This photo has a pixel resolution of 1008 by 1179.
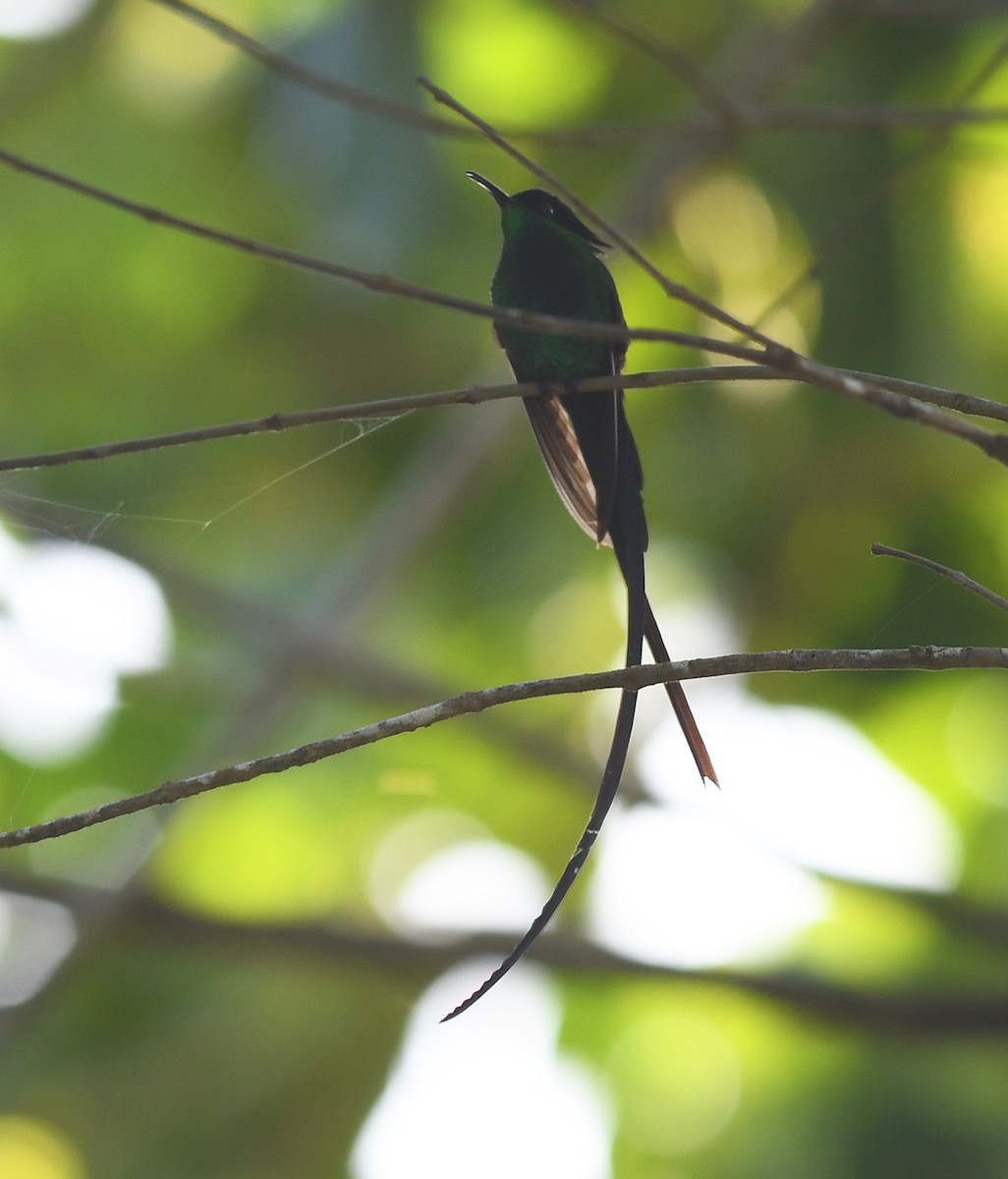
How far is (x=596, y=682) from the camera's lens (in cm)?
176

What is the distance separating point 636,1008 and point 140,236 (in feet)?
18.9

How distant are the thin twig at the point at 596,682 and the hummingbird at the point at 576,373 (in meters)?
0.53

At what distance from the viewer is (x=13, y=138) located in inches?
331

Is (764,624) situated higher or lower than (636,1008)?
higher

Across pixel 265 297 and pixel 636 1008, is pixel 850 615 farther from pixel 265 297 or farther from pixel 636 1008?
pixel 265 297

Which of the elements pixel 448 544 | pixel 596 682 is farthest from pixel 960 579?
pixel 448 544

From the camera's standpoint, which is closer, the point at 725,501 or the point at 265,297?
the point at 725,501

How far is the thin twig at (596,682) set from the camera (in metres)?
1.71

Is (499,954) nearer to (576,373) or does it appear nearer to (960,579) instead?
(576,373)

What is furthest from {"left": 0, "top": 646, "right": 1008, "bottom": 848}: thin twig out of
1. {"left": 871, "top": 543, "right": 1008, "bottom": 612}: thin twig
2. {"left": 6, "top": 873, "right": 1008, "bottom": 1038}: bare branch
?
{"left": 6, "top": 873, "right": 1008, "bottom": 1038}: bare branch

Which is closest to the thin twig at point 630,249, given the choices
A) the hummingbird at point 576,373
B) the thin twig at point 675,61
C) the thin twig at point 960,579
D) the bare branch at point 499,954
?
the thin twig at point 960,579

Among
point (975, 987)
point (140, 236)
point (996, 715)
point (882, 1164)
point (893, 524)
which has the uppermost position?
point (140, 236)

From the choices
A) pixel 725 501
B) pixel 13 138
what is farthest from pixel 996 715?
pixel 13 138

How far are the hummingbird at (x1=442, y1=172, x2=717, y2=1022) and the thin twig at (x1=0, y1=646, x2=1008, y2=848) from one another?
0.53 m
